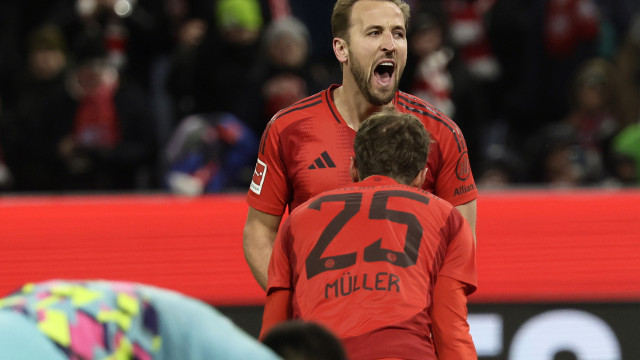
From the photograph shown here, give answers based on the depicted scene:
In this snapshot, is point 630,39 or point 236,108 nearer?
point 236,108

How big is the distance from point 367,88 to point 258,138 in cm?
324

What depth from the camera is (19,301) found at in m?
2.30

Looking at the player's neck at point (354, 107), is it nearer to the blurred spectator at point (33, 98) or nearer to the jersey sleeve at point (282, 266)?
the jersey sleeve at point (282, 266)

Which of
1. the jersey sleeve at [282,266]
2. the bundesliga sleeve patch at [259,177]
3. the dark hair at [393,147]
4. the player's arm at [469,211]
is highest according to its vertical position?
the dark hair at [393,147]

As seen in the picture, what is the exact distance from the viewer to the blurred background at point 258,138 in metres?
4.98

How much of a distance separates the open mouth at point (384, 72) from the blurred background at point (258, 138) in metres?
1.49

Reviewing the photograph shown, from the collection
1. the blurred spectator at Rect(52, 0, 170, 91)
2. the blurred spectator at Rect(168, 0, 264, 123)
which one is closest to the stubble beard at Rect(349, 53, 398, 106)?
the blurred spectator at Rect(168, 0, 264, 123)

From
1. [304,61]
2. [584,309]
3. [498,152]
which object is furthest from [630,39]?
[584,309]

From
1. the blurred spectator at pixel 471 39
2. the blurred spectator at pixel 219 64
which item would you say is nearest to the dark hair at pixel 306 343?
the blurred spectator at pixel 219 64

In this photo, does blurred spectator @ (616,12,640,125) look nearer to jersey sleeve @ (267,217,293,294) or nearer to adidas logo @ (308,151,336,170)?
adidas logo @ (308,151,336,170)

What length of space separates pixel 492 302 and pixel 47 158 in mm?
3399

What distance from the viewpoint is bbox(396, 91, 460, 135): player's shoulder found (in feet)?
12.4

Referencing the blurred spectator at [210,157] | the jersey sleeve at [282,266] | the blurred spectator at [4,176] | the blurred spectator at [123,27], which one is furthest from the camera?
the blurred spectator at [123,27]

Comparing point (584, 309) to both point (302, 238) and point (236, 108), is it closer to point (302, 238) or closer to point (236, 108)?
point (302, 238)
